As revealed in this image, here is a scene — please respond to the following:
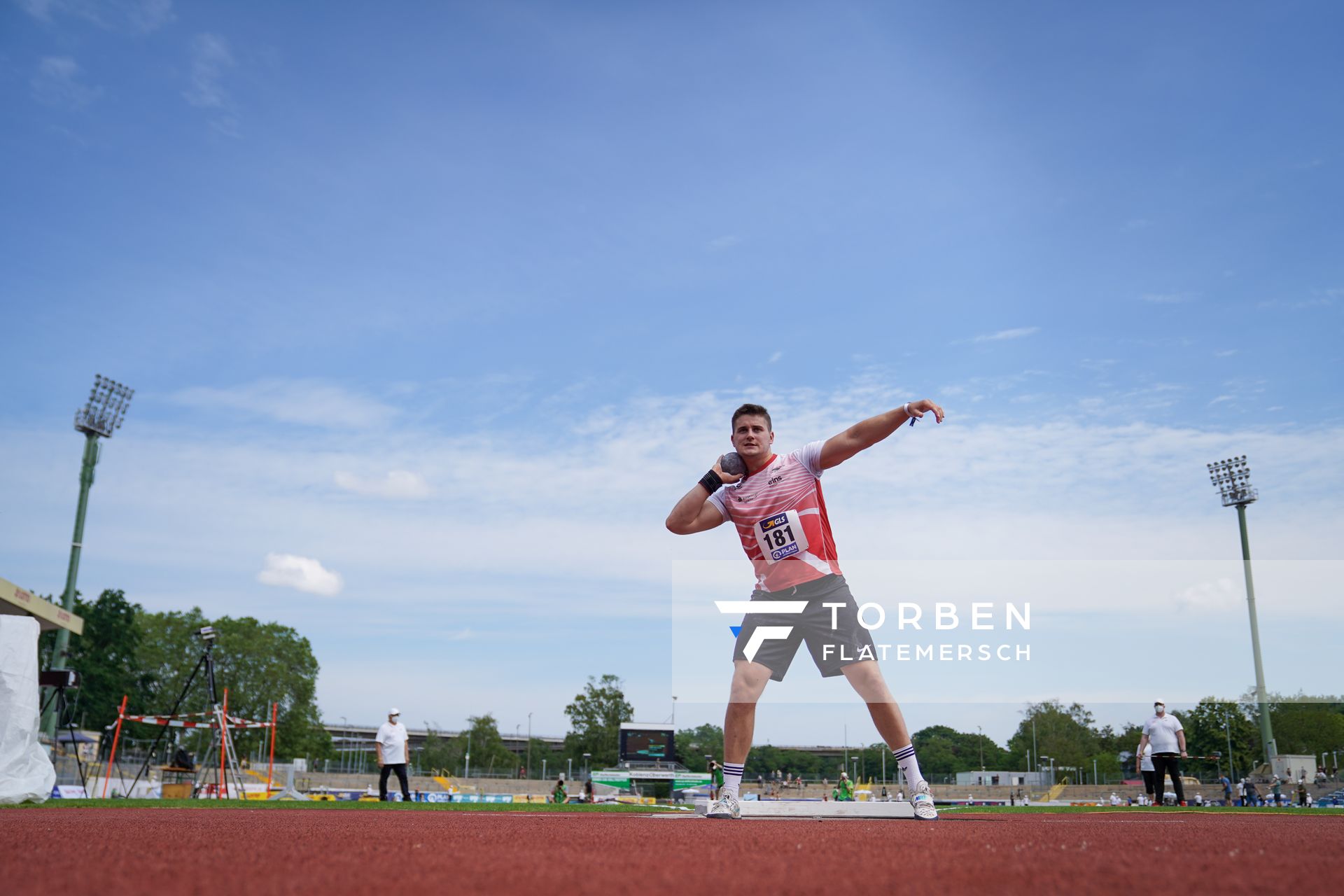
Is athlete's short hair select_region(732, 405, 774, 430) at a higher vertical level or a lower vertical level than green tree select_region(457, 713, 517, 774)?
higher

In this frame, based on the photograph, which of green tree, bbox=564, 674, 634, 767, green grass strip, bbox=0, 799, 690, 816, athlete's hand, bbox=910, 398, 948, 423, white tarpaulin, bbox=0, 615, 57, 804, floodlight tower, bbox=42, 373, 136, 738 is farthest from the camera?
green tree, bbox=564, 674, 634, 767

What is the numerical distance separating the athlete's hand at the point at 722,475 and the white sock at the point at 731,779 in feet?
5.85

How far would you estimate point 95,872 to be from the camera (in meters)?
2.34

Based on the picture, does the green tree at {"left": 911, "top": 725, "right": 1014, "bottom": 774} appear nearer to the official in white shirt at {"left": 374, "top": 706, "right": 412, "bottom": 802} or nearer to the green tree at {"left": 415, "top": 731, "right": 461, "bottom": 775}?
the green tree at {"left": 415, "top": 731, "right": 461, "bottom": 775}

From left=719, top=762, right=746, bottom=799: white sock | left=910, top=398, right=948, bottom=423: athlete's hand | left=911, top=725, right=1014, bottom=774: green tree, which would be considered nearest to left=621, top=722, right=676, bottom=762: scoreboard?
left=911, top=725, right=1014, bottom=774: green tree

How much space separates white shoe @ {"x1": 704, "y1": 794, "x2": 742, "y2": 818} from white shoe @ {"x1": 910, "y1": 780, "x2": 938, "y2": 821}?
3.65 ft

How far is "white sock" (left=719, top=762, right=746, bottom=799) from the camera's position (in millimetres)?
6031

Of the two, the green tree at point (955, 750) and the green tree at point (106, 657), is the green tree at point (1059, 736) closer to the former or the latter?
Result: the green tree at point (955, 750)

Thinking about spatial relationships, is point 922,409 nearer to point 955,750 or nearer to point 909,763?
point 909,763

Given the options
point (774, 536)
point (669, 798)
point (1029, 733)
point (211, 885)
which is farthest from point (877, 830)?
point (1029, 733)

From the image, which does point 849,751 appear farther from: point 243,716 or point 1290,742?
point 243,716

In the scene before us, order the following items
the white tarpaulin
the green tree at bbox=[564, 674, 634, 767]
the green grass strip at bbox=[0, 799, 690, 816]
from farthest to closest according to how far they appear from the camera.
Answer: the green tree at bbox=[564, 674, 634, 767] < the green grass strip at bbox=[0, 799, 690, 816] < the white tarpaulin

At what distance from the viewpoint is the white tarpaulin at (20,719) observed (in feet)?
31.1

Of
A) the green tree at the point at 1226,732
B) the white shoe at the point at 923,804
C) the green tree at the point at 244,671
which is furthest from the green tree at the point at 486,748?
the white shoe at the point at 923,804
